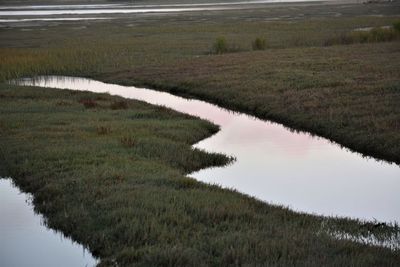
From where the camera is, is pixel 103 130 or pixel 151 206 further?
pixel 103 130

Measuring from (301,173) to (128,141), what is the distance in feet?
18.8

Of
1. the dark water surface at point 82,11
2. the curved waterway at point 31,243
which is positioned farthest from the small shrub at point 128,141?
the dark water surface at point 82,11

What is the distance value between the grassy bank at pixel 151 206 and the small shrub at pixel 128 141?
A: 0.05 m

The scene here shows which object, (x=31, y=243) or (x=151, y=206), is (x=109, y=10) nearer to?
(x=151, y=206)

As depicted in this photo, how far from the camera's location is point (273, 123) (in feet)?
78.4

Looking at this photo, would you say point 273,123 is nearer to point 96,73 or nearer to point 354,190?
point 354,190

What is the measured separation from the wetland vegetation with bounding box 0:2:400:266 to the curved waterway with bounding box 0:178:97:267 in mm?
263

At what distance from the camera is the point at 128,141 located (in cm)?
1880

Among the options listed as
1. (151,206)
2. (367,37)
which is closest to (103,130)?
(151,206)

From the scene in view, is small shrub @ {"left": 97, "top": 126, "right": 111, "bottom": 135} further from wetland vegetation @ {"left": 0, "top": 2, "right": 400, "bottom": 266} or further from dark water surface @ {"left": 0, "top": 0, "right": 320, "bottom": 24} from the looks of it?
dark water surface @ {"left": 0, "top": 0, "right": 320, "bottom": 24}

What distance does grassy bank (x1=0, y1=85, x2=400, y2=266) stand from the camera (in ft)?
32.9

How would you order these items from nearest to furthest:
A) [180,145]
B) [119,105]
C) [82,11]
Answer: [180,145], [119,105], [82,11]

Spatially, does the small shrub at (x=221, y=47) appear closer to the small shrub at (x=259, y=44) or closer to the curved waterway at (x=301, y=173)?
the small shrub at (x=259, y=44)

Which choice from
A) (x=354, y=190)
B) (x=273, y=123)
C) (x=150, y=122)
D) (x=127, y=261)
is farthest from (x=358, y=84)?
(x=127, y=261)
